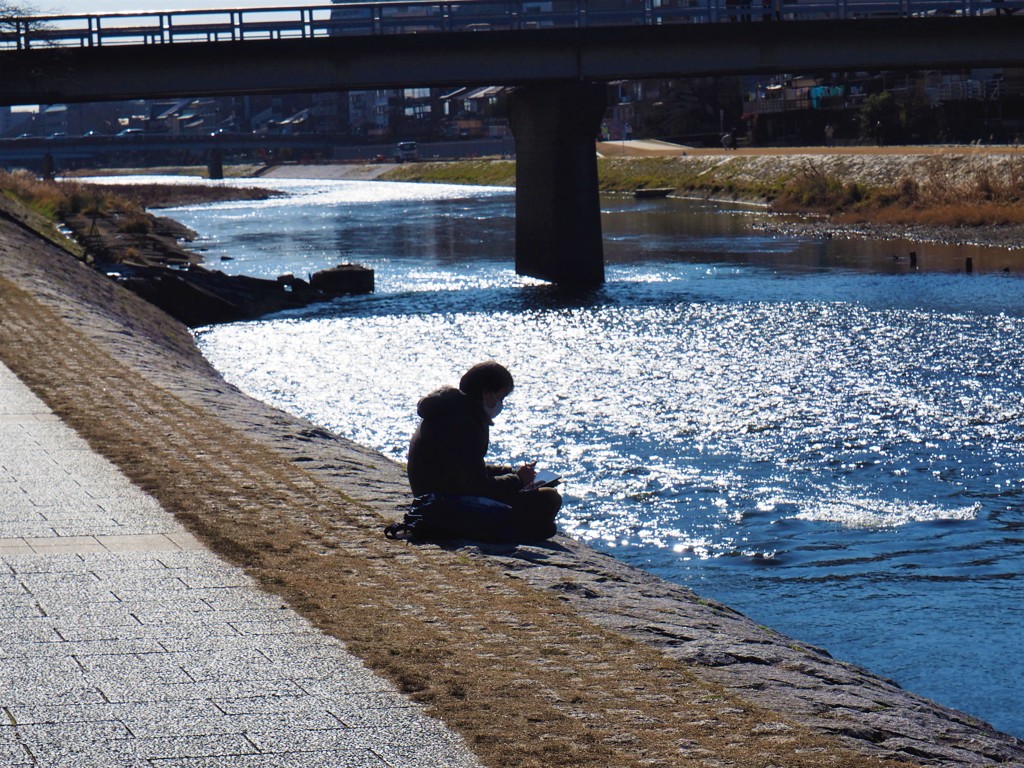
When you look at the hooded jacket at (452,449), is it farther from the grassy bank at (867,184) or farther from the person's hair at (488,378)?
the grassy bank at (867,184)

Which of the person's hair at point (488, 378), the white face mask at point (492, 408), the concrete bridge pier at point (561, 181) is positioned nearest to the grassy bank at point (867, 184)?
the concrete bridge pier at point (561, 181)

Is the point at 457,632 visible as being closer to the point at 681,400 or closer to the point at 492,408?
the point at 492,408

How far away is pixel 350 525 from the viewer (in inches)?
391

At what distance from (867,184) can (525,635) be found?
5880 cm

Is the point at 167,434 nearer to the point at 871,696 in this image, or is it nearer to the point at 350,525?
the point at 350,525

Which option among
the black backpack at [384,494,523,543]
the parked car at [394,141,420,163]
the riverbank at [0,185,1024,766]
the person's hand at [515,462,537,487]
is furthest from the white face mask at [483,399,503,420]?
the parked car at [394,141,420,163]

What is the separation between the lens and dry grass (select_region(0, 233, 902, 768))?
226 inches

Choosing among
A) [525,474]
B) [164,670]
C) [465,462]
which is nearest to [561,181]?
[525,474]

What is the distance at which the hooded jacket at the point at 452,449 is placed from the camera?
925 cm

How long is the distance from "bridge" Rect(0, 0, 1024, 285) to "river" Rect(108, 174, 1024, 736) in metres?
3.79

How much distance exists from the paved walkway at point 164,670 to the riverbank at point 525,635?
0.24 metres

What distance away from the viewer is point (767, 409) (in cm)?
2073

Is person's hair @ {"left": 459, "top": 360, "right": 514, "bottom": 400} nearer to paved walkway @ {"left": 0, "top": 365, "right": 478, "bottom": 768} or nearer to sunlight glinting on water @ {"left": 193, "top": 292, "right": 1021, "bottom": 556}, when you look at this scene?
paved walkway @ {"left": 0, "top": 365, "right": 478, "bottom": 768}

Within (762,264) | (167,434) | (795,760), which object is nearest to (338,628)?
(795,760)
